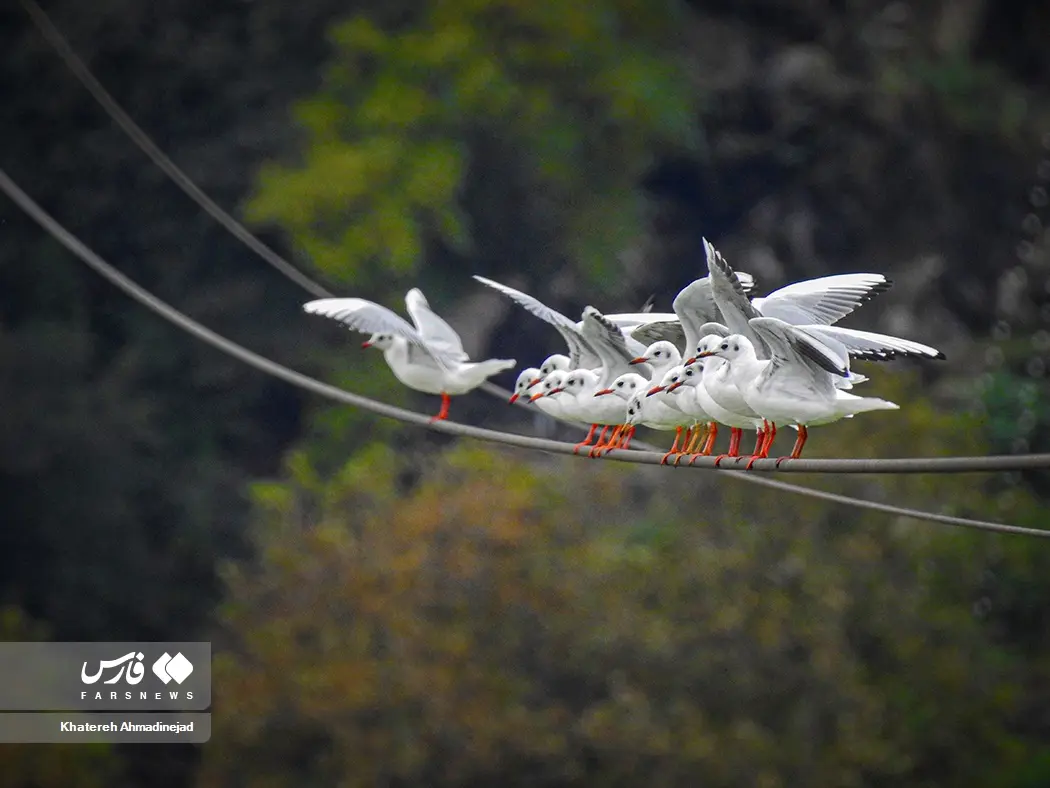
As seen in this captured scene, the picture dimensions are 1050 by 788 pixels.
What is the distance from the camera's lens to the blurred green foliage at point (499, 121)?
25.3m

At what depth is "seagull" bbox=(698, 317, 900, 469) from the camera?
6.20 meters

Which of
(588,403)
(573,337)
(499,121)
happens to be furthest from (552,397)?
(499,121)

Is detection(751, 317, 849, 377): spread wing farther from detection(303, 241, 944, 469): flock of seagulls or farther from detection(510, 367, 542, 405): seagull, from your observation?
detection(510, 367, 542, 405): seagull

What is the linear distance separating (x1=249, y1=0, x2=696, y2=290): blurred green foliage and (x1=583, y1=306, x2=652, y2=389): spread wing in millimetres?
17220

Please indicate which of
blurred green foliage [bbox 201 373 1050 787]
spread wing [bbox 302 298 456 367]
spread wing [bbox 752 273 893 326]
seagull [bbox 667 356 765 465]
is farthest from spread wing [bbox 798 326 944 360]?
blurred green foliage [bbox 201 373 1050 787]

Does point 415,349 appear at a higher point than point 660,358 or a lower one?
higher

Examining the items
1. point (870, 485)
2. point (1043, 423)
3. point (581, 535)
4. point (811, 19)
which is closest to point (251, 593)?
point (581, 535)

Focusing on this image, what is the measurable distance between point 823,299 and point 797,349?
4.14 feet

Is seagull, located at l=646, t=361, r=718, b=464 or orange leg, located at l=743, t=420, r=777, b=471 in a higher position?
seagull, located at l=646, t=361, r=718, b=464

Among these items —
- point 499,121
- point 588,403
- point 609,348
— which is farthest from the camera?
point 499,121

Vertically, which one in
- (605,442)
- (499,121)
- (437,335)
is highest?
(499,121)

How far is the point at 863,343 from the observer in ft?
21.4

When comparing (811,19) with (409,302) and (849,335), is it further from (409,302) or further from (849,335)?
(849,335)

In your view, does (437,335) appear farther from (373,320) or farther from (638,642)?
(638,642)
